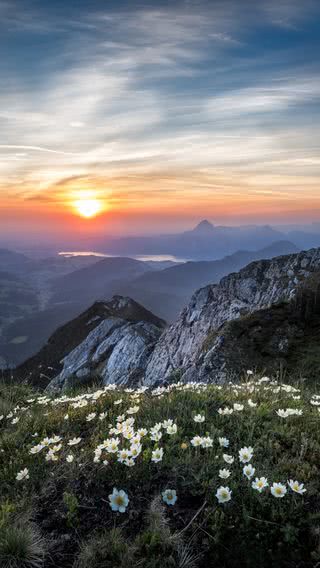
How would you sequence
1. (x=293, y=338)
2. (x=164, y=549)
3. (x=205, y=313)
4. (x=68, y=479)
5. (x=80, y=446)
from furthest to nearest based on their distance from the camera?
(x=205, y=313) < (x=293, y=338) < (x=80, y=446) < (x=68, y=479) < (x=164, y=549)

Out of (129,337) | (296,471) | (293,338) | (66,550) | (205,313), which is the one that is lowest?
(129,337)

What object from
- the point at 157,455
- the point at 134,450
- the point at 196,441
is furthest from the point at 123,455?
the point at 196,441

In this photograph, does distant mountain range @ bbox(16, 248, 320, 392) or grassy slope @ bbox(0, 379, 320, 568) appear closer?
grassy slope @ bbox(0, 379, 320, 568)

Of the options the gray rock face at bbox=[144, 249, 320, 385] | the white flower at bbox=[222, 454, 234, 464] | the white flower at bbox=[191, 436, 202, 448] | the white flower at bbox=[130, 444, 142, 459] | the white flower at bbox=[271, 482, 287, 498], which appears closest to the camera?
the white flower at bbox=[271, 482, 287, 498]

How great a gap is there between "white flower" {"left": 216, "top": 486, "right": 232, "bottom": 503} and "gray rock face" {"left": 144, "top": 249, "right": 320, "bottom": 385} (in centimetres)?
4500

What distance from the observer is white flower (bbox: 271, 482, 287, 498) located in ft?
12.9

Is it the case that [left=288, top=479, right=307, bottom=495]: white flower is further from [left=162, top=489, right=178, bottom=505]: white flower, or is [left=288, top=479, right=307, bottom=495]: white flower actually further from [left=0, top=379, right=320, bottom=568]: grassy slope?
[left=162, top=489, right=178, bottom=505]: white flower

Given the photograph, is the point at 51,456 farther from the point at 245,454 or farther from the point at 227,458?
the point at 245,454

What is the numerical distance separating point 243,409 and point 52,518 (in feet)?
10.2

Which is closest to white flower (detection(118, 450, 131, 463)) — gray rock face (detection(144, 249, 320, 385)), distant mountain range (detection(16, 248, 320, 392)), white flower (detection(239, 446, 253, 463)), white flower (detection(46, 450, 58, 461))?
white flower (detection(46, 450, 58, 461))

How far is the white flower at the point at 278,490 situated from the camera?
394cm

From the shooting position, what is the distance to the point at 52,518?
4.27m

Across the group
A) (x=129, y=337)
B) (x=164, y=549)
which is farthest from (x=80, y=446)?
(x=129, y=337)

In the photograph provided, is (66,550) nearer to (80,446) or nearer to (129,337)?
(80,446)
